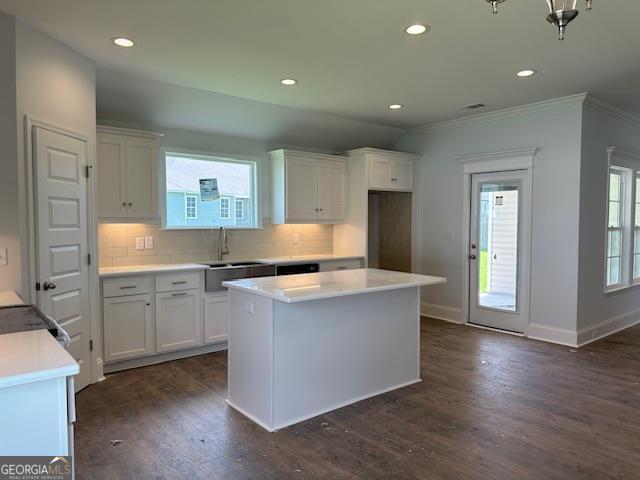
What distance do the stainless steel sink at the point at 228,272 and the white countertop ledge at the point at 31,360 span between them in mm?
2655

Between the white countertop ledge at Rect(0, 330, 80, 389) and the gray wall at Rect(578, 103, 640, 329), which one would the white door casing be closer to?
the gray wall at Rect(578, 103, 640, 329)

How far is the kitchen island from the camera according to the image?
9.61 feet

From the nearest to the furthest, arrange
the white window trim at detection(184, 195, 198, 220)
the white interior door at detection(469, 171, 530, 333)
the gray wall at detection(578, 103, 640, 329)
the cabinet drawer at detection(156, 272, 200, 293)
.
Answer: the cabinet drawer at detection(156, 272, 200, 293), the gray wall at detection(578, 103, 640, 329), the white window trim at detection(184, 195, 198, 220), the white interior door at detection(469, 171, 530, 333)

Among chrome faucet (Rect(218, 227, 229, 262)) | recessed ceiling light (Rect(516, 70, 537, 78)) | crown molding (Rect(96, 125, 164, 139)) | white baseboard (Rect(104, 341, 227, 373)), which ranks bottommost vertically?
white baseboard (Rect(104, 341, 227, 373))

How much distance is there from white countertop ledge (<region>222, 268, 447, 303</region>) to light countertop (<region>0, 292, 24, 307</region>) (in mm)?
1242

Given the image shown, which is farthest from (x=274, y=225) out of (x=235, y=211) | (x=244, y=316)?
(x=244, y=316)

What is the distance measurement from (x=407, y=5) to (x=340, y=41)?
65cm

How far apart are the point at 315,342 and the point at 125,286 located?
197 centimetres

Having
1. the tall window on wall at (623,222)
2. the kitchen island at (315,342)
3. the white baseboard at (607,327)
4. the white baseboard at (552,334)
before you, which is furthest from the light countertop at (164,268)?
the tall window on wall at (623,222)

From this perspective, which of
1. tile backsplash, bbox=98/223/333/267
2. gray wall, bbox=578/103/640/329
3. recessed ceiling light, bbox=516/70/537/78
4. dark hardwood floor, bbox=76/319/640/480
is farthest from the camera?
gray wall, bbox=578/103/640/329

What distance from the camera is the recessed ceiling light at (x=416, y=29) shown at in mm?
2943

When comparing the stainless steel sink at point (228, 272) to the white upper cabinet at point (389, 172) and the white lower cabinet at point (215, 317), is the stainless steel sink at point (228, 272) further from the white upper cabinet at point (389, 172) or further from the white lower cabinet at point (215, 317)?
the white upper cabinet at point (389, 172)

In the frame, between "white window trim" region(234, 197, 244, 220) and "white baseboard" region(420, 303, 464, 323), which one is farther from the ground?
"white window trim" region(234, 197, 244, 220)

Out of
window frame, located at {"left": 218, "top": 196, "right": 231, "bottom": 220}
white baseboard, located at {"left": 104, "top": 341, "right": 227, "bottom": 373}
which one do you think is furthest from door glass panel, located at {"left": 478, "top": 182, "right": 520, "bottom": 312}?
white baseboard, located at {"left": 104, "top": 341, "right": 227, "bottom": 373}
